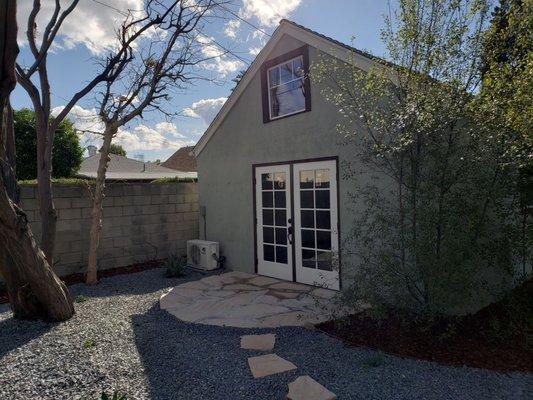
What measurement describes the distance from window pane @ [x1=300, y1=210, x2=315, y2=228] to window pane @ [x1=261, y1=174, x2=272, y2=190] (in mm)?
1062

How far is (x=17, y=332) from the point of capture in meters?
4.40

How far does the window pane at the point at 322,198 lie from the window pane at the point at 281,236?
39.4 inches

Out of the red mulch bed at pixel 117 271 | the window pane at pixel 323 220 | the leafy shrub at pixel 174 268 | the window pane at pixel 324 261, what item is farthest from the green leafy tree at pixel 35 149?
the window pane at pixel 324 261

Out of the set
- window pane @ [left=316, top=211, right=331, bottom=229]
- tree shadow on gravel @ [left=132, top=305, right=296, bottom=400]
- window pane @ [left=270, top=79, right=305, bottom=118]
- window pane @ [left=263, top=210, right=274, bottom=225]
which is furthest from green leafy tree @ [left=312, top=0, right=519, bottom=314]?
window pane @ [left=263, top=210, right=274, bottom=225]

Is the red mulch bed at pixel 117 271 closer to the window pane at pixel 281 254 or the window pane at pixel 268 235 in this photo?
the window pane at pixel 268 235

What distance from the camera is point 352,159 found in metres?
5.93

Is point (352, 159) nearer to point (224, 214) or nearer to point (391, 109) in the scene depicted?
point (391, 109)

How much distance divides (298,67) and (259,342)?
5003 mm

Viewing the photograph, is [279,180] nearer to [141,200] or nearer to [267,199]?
[267,199]

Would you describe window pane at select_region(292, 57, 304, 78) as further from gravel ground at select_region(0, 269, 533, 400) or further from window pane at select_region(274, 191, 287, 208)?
gravel ground at select_region(0, 269, 533, 400)

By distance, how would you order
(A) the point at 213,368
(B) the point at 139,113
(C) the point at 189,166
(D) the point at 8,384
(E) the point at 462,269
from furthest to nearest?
1. (C) the point at 189,166
2. (B) the point at 139,113
3. (E) the point at 462,269
4. (A) the point at 213,368
5. (D) the point at 8,384

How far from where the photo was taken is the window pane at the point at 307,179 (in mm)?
6680

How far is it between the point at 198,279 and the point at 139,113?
142 inches

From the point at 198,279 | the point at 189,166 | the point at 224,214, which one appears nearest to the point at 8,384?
the point at 198,279
